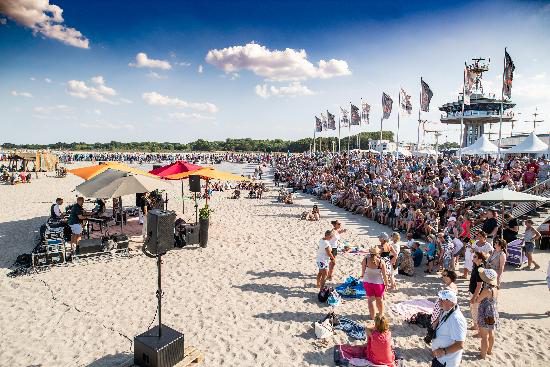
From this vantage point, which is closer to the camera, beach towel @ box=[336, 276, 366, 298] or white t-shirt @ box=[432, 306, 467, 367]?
A: white t-shirt @ box=[432, 306, 467, 367]

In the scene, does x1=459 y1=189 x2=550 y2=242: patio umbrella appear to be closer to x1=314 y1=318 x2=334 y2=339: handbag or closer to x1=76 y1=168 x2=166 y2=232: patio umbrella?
x1=314 y1=318 x2=334 y2=339: handbag

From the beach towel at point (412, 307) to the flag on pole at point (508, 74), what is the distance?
1434cm

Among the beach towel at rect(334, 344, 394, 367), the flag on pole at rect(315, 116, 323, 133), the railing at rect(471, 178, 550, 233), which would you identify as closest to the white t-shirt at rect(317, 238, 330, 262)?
the beach towel at rect(334, 344, 394, 367)

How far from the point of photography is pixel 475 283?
5.80 meters

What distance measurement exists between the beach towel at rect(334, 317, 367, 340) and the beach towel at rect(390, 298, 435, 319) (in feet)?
3.62

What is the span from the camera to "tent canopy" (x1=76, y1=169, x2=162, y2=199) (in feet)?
31.9

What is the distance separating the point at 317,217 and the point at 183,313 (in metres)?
10.1

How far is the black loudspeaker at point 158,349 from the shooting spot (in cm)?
468

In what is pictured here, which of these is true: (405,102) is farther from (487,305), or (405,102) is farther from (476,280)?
(487,305)

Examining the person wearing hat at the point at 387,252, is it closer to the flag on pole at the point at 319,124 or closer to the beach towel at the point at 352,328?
the beach towel at the point at 352,328

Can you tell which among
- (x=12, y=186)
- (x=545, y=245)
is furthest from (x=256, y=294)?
(x=12, y=186)

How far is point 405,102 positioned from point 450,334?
22.8 metres

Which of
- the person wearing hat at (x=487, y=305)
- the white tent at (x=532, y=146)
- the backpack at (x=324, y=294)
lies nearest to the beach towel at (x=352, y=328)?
the backpack at (x=324, y=294)

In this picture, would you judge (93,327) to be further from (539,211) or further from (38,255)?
(539,211)
